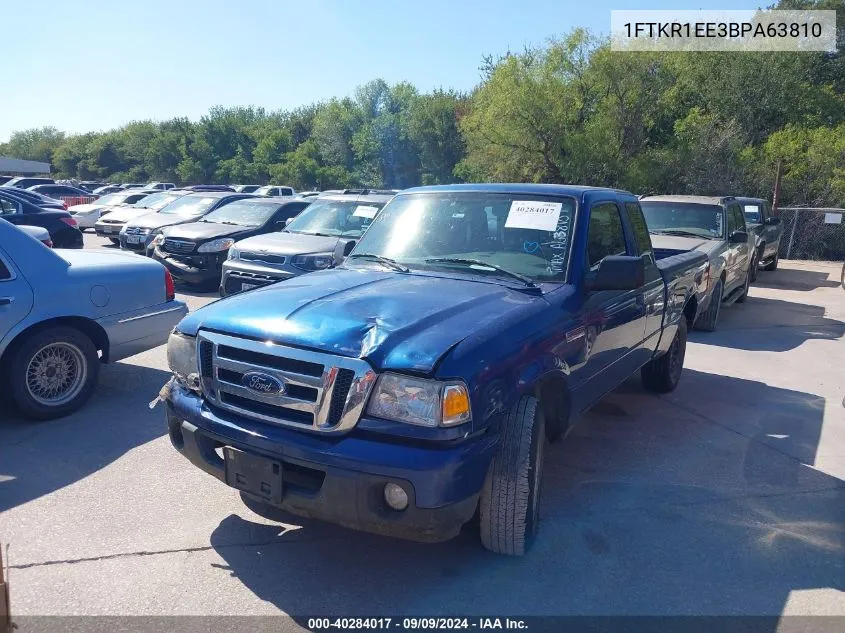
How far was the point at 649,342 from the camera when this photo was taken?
18.0 feet

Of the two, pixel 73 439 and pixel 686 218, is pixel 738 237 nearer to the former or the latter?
pixel 686 218

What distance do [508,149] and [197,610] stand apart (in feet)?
83.4

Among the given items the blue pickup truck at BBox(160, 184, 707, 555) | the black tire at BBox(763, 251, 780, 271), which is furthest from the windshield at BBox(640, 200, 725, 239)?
the black tire at BBox(763, 251, 780, 271)

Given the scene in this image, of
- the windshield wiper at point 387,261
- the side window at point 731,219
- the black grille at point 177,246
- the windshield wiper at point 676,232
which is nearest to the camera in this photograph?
the windshield wiper at point 387,261

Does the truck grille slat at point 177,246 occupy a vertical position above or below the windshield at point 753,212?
above

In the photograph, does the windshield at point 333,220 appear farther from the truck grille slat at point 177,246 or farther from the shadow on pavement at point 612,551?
the shadow on pavement at point 612,551

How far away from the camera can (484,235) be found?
4.43m

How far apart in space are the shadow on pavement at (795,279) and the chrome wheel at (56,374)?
14.1 m

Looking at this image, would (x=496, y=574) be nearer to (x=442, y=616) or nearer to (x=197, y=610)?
(x=442, y=616)

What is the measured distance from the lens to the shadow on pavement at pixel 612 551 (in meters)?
3.17

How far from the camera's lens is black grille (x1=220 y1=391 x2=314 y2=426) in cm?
305

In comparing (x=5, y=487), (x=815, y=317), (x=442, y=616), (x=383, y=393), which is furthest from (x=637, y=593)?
(x=815, y=317)

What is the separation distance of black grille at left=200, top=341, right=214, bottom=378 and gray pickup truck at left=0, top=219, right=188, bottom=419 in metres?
2.43

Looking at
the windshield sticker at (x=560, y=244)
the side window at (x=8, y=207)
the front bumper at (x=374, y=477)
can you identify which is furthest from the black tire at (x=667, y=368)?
the side window at (x=8, y=207)
